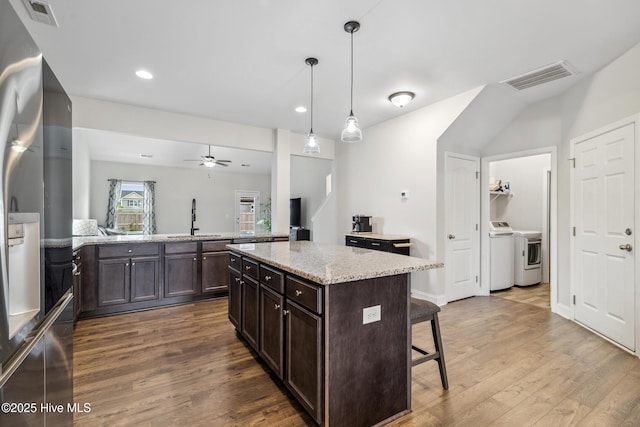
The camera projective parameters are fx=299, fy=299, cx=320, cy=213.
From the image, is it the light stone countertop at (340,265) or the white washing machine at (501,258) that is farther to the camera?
the white washing machine at (501,258)

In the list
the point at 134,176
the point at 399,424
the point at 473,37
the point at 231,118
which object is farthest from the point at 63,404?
the point at 134,176

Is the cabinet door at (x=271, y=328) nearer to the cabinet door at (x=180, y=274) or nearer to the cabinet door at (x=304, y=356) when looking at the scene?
the cabinet door at (x=304, y=356)

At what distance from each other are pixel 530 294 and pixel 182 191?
28.5ft

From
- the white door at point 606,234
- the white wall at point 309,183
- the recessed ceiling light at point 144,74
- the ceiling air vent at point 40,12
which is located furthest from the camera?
the white wall at point 309,183

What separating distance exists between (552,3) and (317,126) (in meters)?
3.28

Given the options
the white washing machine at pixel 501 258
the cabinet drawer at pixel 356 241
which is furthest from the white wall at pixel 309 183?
the white washing machine at pixel 501 258

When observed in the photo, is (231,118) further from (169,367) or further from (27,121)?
(27,121)

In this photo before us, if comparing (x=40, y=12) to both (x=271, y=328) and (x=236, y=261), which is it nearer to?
(x=236, y=261)

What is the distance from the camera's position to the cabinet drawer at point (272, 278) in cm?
193

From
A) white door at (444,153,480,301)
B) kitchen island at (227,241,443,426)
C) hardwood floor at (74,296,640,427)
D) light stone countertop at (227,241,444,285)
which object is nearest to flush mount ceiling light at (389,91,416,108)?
white door at (444,153,480,301)

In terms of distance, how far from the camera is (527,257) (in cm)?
490

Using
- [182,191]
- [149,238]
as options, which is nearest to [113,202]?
[182,191]

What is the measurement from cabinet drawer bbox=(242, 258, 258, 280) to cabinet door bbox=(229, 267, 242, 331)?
165 millimetres

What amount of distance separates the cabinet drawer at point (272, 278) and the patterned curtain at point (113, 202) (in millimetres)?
7609
